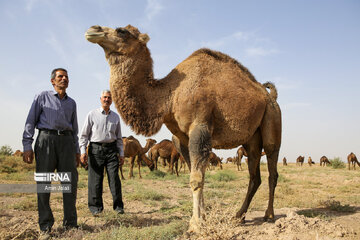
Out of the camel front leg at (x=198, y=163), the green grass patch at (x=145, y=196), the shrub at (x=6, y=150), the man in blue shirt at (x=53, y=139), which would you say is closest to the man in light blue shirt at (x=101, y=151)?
the man in blue shirt at (x=53, y=139)

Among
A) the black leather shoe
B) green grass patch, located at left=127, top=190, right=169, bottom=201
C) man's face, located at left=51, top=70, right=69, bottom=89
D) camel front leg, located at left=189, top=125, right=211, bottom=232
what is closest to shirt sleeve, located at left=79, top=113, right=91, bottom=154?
the black leather shoe

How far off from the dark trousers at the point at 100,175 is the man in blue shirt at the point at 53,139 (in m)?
1.54

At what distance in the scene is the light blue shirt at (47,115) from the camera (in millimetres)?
4258

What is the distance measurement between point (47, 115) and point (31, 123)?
0.26m

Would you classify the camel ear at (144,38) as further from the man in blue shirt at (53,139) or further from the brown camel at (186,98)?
the man in blue shirt at (53,139)

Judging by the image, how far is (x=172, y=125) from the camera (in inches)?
189

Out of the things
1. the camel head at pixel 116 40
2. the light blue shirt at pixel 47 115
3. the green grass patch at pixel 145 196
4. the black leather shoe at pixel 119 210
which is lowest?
the green grass patch at pixel 145 196

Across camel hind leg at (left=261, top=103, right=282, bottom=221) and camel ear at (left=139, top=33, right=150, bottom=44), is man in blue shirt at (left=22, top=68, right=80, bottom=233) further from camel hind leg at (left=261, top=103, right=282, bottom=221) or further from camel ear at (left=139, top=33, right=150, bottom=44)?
camel hind leg at (left=261, top=103, right=282, bottom=221)

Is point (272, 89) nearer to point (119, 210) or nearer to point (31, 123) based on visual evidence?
point (119, 210)

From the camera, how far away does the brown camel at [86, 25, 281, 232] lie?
170 inches

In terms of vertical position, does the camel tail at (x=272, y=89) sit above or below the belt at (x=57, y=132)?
above

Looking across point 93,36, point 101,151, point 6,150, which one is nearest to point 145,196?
point 101,151

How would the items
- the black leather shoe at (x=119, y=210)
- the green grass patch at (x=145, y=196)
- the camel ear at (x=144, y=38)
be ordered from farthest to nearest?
the green grass patch at (x=145, y=196) → the black leather shoe at (x=119, y=210) → the camel ear at (x=144, y=38)

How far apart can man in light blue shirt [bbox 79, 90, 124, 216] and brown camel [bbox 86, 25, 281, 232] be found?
202cm
